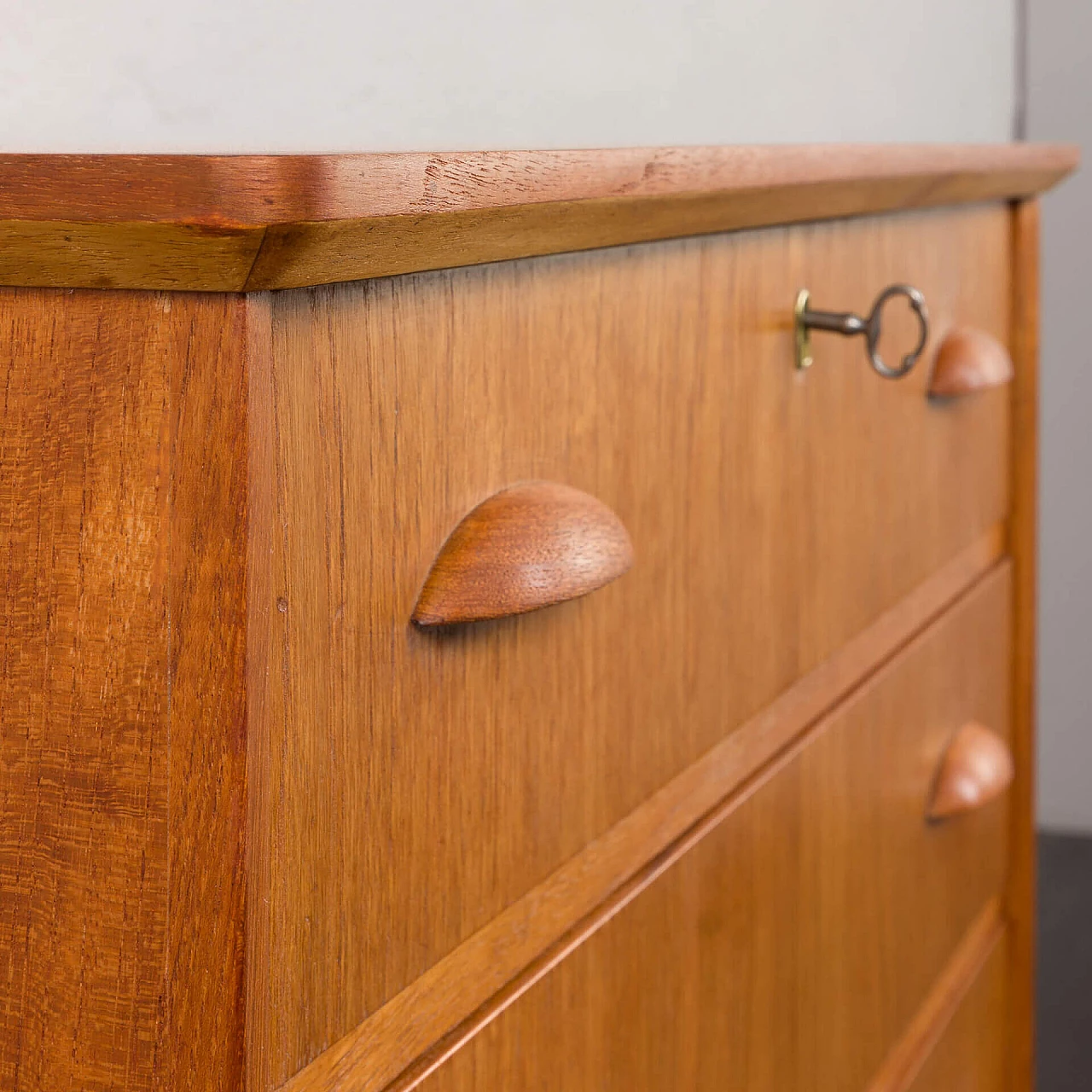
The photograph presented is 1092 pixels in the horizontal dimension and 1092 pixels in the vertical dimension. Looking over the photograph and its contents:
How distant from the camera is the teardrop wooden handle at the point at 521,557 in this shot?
1.15ft

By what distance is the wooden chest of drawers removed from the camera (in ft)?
0.93

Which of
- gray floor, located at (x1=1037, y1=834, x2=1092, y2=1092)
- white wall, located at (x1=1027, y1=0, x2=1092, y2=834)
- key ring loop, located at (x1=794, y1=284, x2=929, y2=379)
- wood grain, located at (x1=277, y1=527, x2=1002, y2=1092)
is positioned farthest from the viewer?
white wall, located at (x1=1027, y1=0, x2=1092, y2=834)

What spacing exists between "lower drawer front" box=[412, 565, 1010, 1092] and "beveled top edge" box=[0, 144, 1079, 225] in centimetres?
22

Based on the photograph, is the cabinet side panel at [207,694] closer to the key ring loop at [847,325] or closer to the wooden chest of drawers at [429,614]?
the wooden chest of drawers at [429,614]

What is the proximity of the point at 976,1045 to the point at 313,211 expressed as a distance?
829mm

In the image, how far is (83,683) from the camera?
11.7 inches

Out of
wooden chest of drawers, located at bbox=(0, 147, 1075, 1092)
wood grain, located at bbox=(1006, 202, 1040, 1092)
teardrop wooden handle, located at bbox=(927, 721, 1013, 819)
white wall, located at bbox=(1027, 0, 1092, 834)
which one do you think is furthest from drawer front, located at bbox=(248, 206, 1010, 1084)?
white wall, located at bbox=(1027, 0, 1092, 834)

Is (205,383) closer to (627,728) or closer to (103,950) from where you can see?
(103,950)

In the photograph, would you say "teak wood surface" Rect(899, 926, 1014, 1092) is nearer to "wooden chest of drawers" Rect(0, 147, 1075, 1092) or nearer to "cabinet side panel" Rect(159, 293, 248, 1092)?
"wooden chest of drawers" Rect(0, 147, 1075, 1092)

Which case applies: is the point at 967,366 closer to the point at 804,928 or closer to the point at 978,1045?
the point at 804,928

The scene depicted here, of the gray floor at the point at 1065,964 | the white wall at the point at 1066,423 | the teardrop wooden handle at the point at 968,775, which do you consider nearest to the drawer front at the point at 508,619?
the teardrop wooden handle at the point at 968,775

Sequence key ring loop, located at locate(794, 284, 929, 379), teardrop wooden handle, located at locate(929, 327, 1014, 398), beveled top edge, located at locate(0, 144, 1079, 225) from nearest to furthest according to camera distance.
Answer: beveled top edge, located at locate(0, 144, 1079, 225)
key ring loop, located at locate(794, 284, 929, 379)
teardrop wooden handle, located at locate(929, 327, 1014, 398)

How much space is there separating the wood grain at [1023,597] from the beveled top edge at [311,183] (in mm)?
565

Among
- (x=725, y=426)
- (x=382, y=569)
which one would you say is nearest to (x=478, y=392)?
(x=382, y=569)
